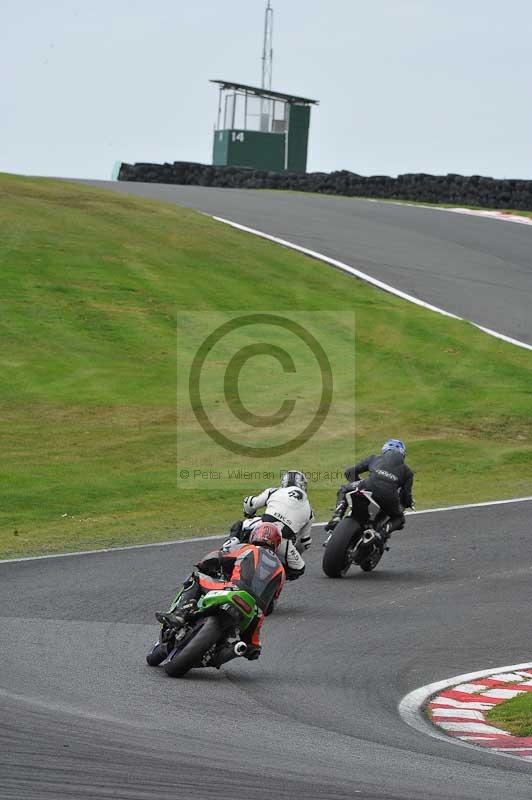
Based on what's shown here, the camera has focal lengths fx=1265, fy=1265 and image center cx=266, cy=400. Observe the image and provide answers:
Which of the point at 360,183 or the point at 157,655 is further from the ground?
the point at 360,183

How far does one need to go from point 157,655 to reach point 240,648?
0.63m

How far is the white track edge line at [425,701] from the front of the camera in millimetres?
7805

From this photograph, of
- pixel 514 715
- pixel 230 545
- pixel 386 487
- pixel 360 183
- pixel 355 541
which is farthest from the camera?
pixel 360 183

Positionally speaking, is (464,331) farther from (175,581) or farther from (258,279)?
(175,581)

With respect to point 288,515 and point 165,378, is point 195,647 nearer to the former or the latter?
point 288,515

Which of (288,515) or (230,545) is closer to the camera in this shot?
(230,545)

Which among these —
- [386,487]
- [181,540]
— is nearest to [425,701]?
[386,487]

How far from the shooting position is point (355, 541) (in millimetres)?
13062

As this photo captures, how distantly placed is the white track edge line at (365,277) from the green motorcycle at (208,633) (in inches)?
692

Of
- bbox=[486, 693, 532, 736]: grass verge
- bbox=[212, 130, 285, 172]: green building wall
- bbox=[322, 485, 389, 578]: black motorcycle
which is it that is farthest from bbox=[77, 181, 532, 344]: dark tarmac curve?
bbox=[486, 693, 532, 736]: grass verge

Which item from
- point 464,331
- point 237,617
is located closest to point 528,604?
point 237,617

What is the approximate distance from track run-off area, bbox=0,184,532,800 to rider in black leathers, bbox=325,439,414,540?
0.51m

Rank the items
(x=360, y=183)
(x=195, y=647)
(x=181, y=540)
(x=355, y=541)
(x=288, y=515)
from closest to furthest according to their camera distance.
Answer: (x=195, y=647) < (x=288, y=515) < (x=355, y=541) < (x=181, y=540) < (x=360, y=183)

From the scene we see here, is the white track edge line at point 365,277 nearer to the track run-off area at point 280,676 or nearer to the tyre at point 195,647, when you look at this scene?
the track run-off area at point 280,676
